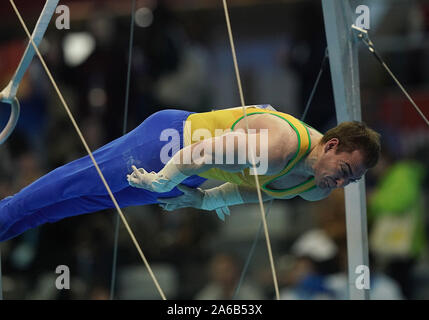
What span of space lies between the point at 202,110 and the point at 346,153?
2093 millimetres

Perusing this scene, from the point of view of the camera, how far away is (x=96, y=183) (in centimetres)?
256

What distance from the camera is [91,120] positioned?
4434mm

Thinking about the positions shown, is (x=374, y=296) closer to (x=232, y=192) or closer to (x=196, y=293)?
(x=196, y=293)

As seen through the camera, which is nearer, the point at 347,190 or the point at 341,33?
the point at 341,33

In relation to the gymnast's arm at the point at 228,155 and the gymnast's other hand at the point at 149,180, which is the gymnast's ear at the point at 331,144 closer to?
the gymnast's arm at the point at 228,155

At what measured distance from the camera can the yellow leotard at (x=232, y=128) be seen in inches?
90.3

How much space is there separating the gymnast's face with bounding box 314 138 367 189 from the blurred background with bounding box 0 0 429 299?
1.81 meters

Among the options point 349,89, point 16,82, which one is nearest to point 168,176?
point 16,82

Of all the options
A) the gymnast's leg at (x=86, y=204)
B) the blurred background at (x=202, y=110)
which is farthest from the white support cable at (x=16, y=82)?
the blurred background at (x=202, y=110)

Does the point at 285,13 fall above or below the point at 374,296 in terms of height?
above

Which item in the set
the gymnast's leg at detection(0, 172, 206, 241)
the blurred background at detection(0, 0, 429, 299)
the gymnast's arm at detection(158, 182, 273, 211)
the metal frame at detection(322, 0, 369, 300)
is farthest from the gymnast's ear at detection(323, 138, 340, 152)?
the blurred background at detection(0, 0, 429, 299)

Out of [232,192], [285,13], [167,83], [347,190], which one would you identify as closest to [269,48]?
[285,13]

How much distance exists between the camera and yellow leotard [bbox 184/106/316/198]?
2.29 meters

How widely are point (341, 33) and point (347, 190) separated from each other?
2.09 ft
